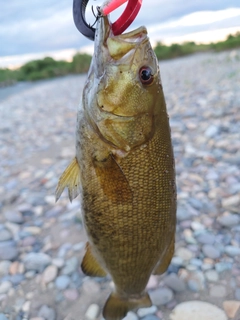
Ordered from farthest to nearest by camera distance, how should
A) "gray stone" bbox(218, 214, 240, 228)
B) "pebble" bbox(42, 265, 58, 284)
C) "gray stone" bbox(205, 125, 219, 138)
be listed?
"gray stone" bbox(205, 125, 219, 138) → "gray stone" bbox(218, 214, 240, 228) → "pebble" bbox(42, 265, 58, 284)

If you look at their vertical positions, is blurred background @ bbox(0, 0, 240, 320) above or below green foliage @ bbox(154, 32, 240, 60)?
below

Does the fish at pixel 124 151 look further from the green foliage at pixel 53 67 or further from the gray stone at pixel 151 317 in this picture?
the green foliage at pixel 53 67

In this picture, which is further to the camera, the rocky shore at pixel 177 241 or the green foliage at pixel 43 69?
the green foliage at pixel 43 69

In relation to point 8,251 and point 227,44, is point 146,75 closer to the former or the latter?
point 8,251

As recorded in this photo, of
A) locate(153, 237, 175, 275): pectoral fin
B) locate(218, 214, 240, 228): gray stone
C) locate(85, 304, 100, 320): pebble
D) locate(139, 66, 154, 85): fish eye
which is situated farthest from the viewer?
locate(218, 214, 240, 228): gray stone

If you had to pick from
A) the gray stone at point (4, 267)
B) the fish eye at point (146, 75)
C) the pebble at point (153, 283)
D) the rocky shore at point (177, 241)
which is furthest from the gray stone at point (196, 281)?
the fish eye at point (146, 75)

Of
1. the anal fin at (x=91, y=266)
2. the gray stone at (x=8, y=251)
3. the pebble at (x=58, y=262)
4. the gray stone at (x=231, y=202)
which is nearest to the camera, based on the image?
the anal fin at (x=91, y=266)

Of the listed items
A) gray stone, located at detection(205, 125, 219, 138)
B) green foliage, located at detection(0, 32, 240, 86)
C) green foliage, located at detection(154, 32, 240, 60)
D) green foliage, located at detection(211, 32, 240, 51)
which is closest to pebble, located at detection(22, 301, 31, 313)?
gray stone, located at detection(205, 125, 219, 138)

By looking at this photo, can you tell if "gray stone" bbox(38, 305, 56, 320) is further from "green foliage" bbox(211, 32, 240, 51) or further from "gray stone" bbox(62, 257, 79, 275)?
"green foliage" bbox(211, 32, 240, 51)
